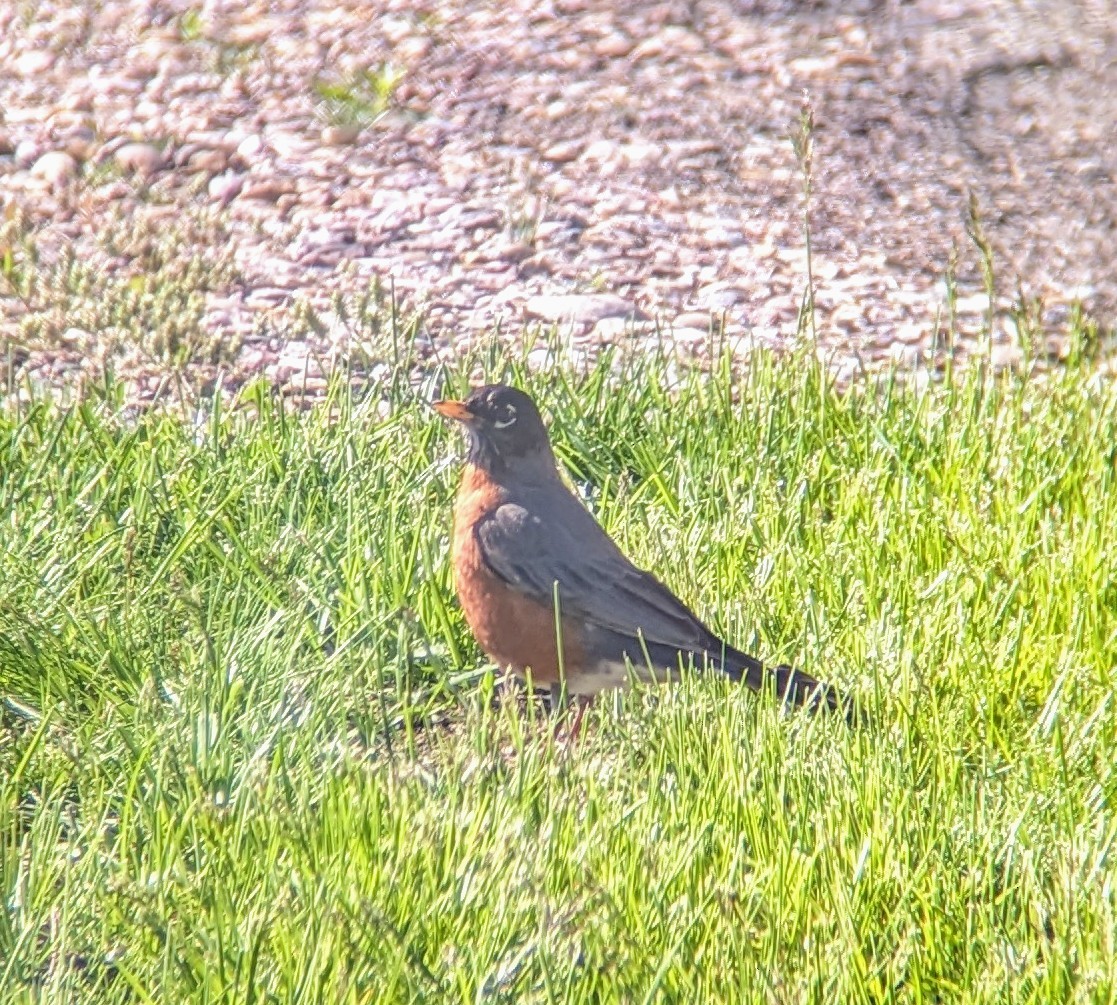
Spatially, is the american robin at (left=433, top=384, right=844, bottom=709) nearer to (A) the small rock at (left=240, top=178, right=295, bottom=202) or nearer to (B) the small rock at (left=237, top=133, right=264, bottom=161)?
(A) the small rock at (left=240, top=178, right=295, bottom=202)

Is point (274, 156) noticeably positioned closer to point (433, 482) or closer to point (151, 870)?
point (433, 482)

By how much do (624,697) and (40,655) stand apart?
3.68 ft

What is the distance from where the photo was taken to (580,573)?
12.6ft

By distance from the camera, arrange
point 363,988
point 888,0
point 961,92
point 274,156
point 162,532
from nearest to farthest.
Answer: point 363,988
point 162,532
point 274,156
point 961,92
point 888,0

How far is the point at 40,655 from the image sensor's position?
3418 mm

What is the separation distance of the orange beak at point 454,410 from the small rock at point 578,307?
1.49 m

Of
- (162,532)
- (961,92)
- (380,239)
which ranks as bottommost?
(961,92)

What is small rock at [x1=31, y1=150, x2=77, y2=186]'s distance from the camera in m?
6.40

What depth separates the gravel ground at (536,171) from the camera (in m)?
5.48

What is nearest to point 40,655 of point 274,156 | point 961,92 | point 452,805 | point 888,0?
point 452,805

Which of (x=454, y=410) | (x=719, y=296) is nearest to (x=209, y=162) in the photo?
(x=719, y=296)

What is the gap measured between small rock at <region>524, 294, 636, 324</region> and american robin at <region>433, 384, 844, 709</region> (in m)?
1.44

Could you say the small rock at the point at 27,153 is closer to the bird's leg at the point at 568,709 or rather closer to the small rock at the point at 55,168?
the small rock at the point at 55,168

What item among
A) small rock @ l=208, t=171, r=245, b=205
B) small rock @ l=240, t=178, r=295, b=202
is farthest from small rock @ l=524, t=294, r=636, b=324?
small rock @ l=208, t=171, r=245, b=205
